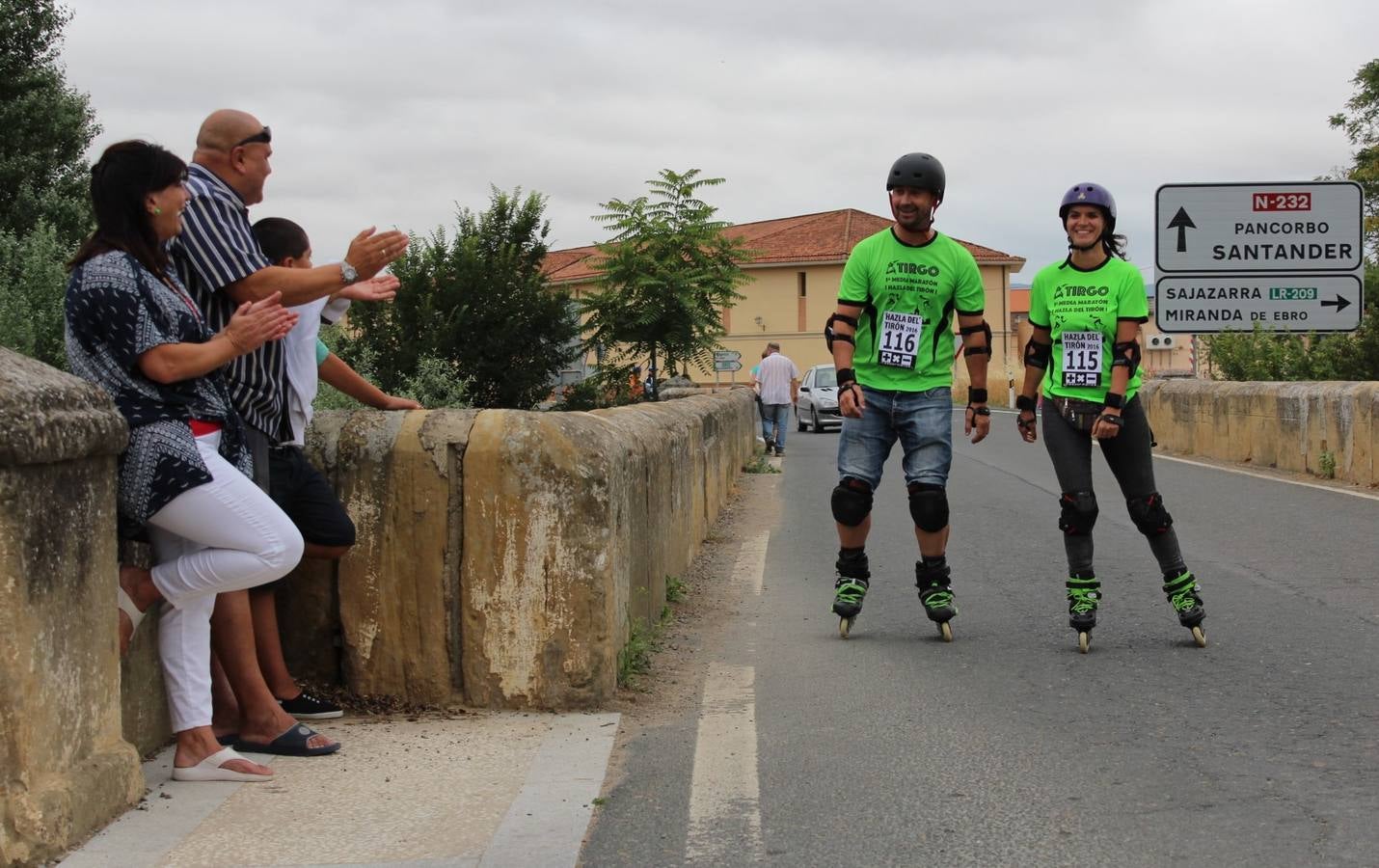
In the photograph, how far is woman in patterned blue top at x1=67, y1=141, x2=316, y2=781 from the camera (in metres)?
4.05

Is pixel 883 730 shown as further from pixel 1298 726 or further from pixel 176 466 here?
pixel 176 466

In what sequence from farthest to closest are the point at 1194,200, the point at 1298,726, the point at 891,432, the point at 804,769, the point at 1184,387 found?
the point at 1184,387 < the point at 1194,200 < the point at 891,432 < the point at 1298,726 < the point at 804,769

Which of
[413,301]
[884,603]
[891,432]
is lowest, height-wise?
[884,603]

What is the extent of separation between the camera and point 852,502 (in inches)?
264

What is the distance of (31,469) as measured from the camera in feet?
11.4

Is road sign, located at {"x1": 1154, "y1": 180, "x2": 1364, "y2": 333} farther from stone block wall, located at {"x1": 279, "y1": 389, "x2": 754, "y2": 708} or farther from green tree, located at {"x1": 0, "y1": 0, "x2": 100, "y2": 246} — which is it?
green tree, located at {"x1": 0, "y1": 0, "x2": 100, "y2": 246}

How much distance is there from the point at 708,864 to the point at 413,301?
15550mm

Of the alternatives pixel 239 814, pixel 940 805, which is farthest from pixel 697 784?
pixel 239 814

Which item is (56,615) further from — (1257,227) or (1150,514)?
(1257,227)

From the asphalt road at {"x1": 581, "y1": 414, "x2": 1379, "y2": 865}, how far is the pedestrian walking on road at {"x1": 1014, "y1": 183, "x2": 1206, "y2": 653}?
1.04ft

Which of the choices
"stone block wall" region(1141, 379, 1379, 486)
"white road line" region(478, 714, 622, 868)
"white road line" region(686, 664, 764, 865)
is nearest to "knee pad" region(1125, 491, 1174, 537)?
"white road line" region(686, 664, 764, 865)

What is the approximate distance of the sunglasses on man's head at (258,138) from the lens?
184 inches

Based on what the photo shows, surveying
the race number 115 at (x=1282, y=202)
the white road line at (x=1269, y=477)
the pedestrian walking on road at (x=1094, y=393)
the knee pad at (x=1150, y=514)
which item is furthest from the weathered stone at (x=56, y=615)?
the race number 115 at (x=1282, y=202)

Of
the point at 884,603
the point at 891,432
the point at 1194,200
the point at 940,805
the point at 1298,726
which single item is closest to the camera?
the point at 940,805
